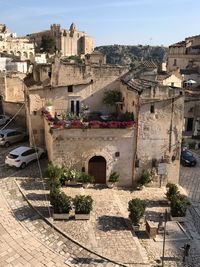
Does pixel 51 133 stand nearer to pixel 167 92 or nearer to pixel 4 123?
pixel 167 92

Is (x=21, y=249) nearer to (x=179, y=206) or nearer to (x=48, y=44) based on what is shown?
(x=179, y=206)

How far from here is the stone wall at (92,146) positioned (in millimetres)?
21784

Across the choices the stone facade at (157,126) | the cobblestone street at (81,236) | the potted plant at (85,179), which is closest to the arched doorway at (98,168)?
the potted plant at (85,179)

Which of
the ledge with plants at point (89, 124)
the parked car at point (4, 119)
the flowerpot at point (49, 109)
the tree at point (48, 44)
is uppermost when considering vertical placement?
the tree at point (48, 44)

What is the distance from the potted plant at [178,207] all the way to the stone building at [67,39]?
4316 inches

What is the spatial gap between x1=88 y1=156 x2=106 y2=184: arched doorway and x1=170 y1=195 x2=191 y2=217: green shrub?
5.65 m

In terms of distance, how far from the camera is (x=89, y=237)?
16.3 metres

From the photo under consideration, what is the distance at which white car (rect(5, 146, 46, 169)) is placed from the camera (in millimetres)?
23469

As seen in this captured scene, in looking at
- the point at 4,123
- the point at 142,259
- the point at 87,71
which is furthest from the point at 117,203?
the point at 4,123

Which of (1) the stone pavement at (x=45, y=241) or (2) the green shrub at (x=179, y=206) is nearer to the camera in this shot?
(1) the stone pavement at (x=45, y=241)

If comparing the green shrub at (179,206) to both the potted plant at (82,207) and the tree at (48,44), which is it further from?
the tree at (48,44)

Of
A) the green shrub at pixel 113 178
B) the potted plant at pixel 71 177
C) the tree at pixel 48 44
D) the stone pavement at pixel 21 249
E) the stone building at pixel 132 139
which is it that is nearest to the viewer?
the stone pavement at pixel 21 249

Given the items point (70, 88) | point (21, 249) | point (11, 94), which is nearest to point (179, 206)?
point (21, 249)

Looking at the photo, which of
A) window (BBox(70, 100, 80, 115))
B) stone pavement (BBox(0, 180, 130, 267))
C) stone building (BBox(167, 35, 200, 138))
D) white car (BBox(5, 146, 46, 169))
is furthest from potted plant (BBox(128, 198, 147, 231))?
stone building (BBox(167, 35, 200, 138))
